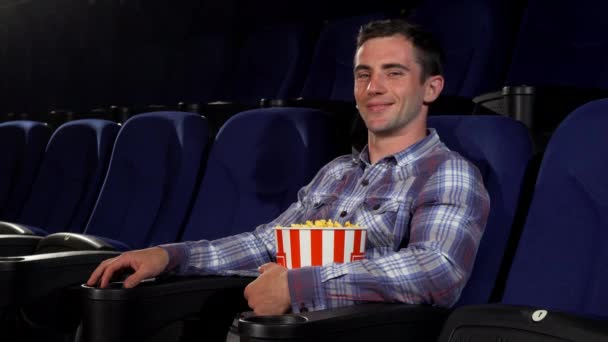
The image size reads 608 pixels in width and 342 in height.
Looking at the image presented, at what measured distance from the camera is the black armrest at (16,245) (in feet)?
3.92

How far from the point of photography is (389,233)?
2.55 ft

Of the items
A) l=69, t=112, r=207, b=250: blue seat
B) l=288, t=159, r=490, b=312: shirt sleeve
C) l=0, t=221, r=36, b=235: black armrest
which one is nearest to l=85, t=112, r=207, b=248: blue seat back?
l=69, t=112, r=207, b=250: blue seat

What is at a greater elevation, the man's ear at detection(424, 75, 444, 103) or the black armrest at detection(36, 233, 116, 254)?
the man's ear at detection(424, 75, 444, 103)

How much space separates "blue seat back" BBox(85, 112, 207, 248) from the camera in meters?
1.24

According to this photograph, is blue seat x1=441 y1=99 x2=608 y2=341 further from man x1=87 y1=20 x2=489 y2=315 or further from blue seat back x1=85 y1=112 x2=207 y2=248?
blue seat back x1=85 y1=112 x2=207 y2=248

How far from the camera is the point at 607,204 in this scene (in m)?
0.67

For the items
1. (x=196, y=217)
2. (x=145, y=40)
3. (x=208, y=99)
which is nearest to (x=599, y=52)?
(x=196, y=217)

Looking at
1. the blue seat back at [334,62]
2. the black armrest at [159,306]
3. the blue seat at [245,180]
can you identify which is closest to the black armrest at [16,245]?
the blue seat at [245,180]

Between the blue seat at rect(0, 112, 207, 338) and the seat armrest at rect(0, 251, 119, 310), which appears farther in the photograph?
the blue seat at rect(0, 112, 207, 338)

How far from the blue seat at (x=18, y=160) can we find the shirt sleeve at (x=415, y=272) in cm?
137

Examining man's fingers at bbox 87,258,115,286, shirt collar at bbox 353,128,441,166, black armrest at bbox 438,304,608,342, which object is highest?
shirt collar at bbox 353,128,441,166

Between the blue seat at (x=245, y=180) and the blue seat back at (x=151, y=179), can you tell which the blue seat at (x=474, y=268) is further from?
the blue seat back at (x=151, y=179)

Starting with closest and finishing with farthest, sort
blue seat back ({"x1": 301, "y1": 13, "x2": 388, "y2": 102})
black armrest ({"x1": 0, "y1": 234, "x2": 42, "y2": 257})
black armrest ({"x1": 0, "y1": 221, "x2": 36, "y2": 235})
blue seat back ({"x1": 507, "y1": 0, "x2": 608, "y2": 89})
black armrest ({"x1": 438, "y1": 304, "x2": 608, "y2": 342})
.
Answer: black armrest ({"x1": 438, "y1": 304, "x2": 608, "y2": 342}), black armrest ({"x1": 0, "y1": 234, "x2": 42, "y2": 257}), black armrest ({"x1": 0, "y1": 221, "x2": 36, "y2": 235}), blue seat back ({"x1": 507, "y1": 0, "x2": 608, "y2": 89}), blue seat back ({"x1": 301, "y1": 13, "x2": 388, "y2": 102})

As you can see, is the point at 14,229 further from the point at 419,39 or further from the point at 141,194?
the point at 419,39
